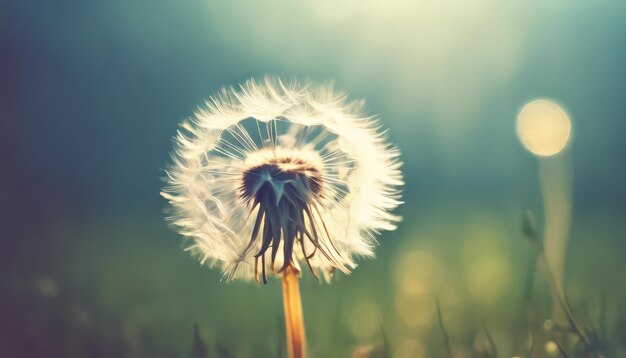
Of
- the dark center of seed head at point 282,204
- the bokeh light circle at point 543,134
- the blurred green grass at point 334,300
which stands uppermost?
the bokeh light circle at point 543,134

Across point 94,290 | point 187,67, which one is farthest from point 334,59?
point 94,290

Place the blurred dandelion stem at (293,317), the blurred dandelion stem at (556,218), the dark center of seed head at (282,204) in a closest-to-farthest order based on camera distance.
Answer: the blurred dandelion stem at (293,317)
the dark center of seed head at (282,204)
the blurred dandelion stem at (556,218)

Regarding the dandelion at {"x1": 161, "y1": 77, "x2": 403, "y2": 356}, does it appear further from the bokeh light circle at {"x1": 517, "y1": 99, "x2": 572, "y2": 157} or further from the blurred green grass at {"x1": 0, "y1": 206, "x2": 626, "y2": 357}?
the bokeh light circle at {"x1": 517, "y1": 99, "x2": 572, "y2": 157}

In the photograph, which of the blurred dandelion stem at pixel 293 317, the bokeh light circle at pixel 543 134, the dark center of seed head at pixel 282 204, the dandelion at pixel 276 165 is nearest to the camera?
the blurred dandelion stem at pixel 293 317

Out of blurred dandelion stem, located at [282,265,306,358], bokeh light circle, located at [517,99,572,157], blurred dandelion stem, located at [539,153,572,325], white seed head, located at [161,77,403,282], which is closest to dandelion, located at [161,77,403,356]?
white seed head, located at [161,77,403,282]

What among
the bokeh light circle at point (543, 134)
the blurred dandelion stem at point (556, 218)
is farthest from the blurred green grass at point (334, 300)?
the bokeh light circle at point (543, 134)

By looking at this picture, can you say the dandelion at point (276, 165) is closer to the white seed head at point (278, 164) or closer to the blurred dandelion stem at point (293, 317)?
the white seed head at point (278, 164)
